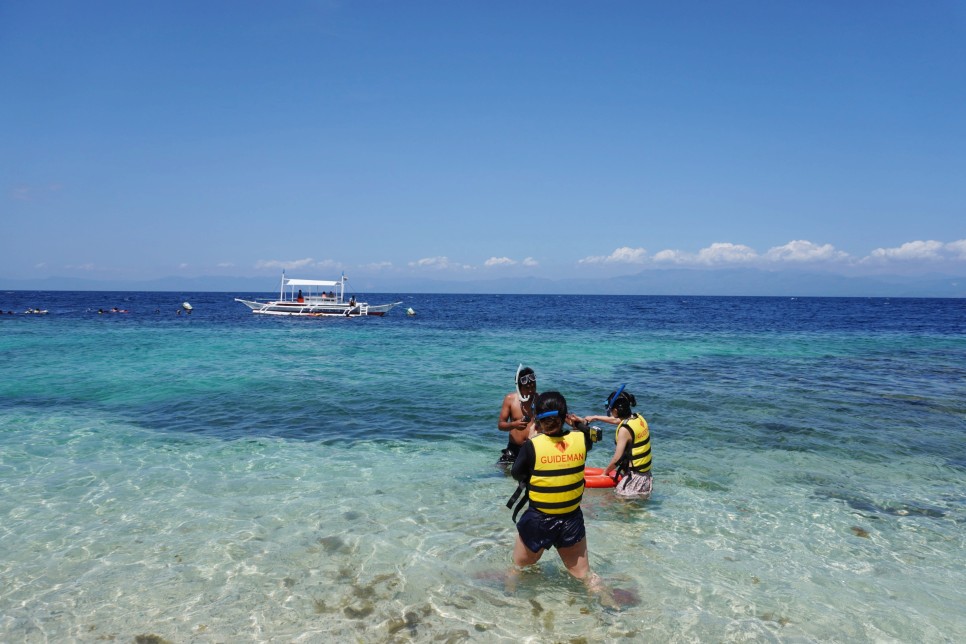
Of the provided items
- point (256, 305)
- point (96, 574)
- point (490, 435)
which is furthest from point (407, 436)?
point (256, 305)

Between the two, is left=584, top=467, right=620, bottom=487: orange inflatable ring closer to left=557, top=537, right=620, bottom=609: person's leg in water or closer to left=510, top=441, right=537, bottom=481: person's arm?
left=557, top=537, right=620, bottom=609: person's leg in water

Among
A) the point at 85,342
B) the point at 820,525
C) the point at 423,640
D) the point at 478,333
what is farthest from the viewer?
the point at 478,333

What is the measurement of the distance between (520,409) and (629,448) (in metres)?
1.66

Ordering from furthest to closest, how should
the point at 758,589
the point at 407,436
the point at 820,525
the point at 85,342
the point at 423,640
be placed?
the point at 85,342 < the point at 407,436 < the point at 820,525 < the point at 758,589 < the point at 423,640

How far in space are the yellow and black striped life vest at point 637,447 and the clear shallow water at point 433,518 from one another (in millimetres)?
619

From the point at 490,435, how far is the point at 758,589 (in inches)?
276

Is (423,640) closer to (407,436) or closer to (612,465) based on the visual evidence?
(612,465)

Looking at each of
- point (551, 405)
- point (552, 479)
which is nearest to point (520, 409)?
point (552, 479)

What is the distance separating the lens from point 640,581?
6.27m

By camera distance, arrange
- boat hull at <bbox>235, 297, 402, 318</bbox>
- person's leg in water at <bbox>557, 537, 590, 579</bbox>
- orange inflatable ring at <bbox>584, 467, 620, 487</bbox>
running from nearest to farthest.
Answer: person's leg in water at <bbox>557, 537, 590, 579</bbox>, orange inflatable ring at <bbox>584, 467, 620, 487</bbox>, boat hull at <bbox>235, 297, 402, 318</bbox>

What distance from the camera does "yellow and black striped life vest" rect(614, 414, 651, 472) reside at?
25.8 ft

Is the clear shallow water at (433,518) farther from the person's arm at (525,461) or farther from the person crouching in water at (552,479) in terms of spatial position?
the person's arm at (525,461)

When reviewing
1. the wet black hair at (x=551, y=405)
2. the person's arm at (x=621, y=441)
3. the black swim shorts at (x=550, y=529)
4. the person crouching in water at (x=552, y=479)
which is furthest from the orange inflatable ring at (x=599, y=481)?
the wet black hair at (x=551, y=405)

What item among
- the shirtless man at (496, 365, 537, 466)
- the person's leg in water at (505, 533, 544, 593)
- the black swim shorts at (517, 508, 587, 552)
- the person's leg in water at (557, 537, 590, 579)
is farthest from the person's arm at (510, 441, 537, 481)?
the shirtless man at (496, 365, 537, 466)
